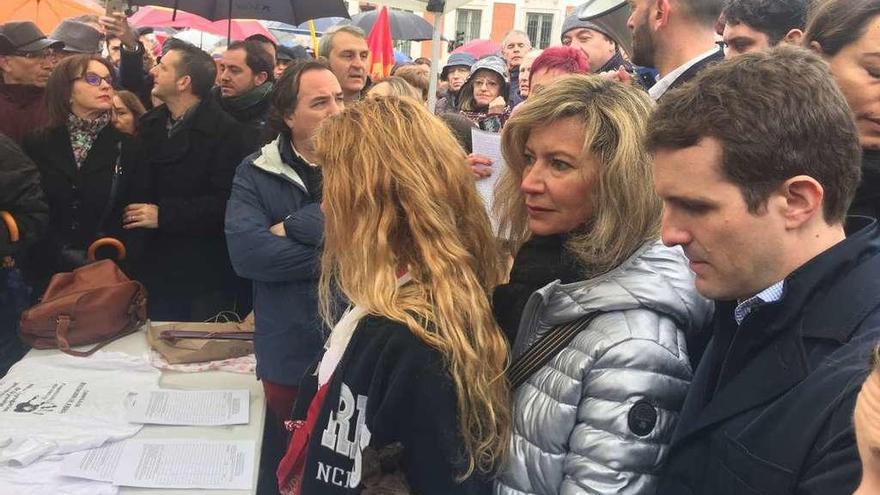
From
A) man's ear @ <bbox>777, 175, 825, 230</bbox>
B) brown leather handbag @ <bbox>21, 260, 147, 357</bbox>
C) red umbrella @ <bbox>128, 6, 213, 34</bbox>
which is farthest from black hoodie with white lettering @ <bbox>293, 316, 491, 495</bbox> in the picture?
red umbrella @ <bbox>128, 6, 213, 34</bbox>

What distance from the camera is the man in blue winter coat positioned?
2.41m

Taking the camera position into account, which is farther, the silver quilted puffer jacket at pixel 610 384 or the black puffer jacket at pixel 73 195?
the black puffer jacket at pixel 73 195

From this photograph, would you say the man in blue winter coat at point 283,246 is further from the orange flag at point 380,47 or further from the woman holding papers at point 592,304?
the orange flag at point 380,47

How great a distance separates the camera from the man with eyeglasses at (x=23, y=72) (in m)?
3.81

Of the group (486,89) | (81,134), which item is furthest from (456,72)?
(81,134)

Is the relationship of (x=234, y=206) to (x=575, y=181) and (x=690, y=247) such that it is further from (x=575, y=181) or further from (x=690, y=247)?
(x=690, y=247)

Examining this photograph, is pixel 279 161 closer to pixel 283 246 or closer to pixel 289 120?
pixel 289 120

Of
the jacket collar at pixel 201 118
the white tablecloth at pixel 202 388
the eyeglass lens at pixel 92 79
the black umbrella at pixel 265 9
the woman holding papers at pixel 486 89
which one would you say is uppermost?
the black umbrella at pixel 265 9

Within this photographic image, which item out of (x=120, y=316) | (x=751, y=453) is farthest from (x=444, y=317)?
(x=120, y=316)

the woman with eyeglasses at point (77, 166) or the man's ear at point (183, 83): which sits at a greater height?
the man's ear at point (183, 83)

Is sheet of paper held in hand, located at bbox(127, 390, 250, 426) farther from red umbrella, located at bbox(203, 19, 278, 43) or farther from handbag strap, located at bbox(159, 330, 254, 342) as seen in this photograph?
red umbrella, located at bbox(203, 19, 278, 43)

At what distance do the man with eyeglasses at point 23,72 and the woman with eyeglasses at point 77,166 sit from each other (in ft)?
1.35

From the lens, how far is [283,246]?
242 cm

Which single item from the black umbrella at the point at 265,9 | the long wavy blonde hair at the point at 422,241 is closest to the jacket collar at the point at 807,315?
the long wavy blonde hair at the point at 422,241
